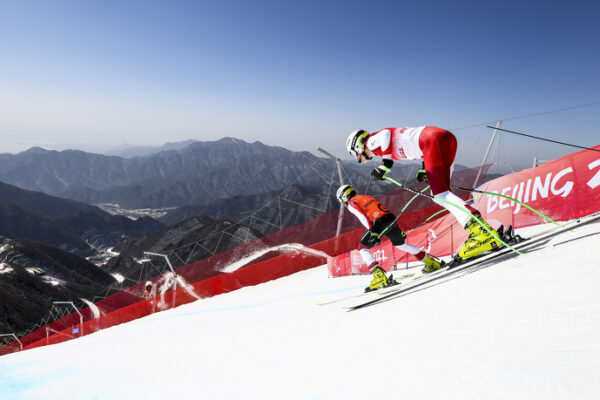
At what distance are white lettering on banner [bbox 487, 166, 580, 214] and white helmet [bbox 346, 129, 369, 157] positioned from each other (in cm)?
508

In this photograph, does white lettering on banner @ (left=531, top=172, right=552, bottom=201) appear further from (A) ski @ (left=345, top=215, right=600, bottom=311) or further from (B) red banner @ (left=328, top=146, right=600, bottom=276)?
(A) ski @ (left=345, top=215, right=600, bottom=311)

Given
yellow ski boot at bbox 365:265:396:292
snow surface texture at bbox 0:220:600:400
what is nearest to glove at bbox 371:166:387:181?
yellow ski boot at bbox 365:265:396:292

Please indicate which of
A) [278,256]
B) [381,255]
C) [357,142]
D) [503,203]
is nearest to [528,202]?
[503,203]

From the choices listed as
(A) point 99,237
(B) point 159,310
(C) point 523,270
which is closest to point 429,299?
(C) point 523,270

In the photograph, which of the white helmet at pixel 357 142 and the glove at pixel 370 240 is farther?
the glove at pixel 370 240

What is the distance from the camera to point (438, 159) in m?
4.29

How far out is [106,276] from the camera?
105 metres

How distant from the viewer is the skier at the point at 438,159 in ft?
14.1

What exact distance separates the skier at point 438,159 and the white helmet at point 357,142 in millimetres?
243

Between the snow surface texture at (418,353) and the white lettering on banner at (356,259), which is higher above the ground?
the snow surface texture at (418,353)

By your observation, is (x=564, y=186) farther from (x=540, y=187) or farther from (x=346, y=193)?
(x=346, y=193)

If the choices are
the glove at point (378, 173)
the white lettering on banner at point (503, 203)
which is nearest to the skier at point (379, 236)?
the glove at point (378, 173)

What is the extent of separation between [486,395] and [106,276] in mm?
122965

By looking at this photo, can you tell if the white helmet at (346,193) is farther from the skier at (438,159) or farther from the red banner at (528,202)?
the red banner at (528,202)
